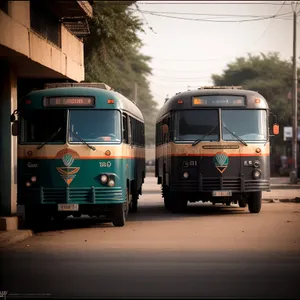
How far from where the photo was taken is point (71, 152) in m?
18.6

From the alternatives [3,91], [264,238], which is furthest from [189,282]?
[3,91]

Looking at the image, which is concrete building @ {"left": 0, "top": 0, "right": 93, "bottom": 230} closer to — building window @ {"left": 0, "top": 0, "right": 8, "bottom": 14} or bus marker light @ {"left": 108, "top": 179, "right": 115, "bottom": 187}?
building window @ {"left": 0, "top": 0, "right": 8, "bottom": 14}

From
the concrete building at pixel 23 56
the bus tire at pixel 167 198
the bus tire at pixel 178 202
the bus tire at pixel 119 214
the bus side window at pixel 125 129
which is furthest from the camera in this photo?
the bus tire at pixel 167 198

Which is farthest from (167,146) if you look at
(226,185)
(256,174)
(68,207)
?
(68,207)

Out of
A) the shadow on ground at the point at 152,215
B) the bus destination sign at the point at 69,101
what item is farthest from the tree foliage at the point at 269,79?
the bus destination sign at the point at 69,101

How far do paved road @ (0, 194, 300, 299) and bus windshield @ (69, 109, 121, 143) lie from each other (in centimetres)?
203

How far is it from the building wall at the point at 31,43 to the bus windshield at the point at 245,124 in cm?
461

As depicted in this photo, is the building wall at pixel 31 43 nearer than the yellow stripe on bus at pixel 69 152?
Yes

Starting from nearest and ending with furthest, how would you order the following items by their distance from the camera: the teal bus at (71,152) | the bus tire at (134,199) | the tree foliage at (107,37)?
1. the teal bus at (71,152)
2. the bus tire at (134,199)
3. the tree foliage at (107,37)

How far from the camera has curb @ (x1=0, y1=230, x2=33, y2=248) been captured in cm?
1573

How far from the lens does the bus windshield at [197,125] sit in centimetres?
2259

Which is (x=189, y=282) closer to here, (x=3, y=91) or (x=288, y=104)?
(x=3, y=91)

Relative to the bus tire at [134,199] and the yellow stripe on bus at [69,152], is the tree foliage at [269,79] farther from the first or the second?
the yellow stripe on bus at [69,152]

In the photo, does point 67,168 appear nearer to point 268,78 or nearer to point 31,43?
point 31,43
